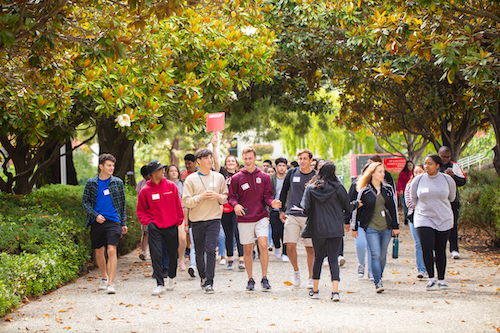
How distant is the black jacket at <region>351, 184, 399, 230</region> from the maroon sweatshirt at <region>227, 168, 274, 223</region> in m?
1.28

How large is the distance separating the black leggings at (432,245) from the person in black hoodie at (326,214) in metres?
1.24

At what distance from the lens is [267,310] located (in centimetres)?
633

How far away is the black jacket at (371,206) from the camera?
7379 millimetres

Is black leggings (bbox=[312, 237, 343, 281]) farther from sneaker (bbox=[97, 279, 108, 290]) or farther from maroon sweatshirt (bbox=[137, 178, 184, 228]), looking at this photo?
sneaker (bbox=[97, 279, 108, 290])

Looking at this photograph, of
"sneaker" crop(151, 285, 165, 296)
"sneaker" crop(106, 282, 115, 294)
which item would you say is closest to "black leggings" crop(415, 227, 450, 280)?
"sneaker" crop(151, 285, 165, 296)

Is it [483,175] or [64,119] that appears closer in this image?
[64,119]

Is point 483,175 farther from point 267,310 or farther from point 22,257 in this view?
point 22,257

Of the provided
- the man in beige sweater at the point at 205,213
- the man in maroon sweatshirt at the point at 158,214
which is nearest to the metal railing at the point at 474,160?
the man in beige sweater at the point at 205,213

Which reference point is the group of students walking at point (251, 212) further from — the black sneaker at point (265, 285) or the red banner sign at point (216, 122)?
the red banner sign at point (216, 122)

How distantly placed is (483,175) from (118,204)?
13.0 meters

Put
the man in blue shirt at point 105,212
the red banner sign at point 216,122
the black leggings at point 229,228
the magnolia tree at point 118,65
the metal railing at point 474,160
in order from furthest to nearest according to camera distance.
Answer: the metal railing at point 474,160 < the red banner sign at point 216,122 < the black leggings at point 229,228 < the man in blue shirt at point 105,212 < the magnolia tree at point 118,65

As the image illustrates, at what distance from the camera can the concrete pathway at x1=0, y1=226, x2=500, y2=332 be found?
18.5 feet

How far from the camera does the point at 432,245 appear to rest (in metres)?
7.31

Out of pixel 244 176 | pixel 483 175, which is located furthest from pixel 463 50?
pixel 483 175
